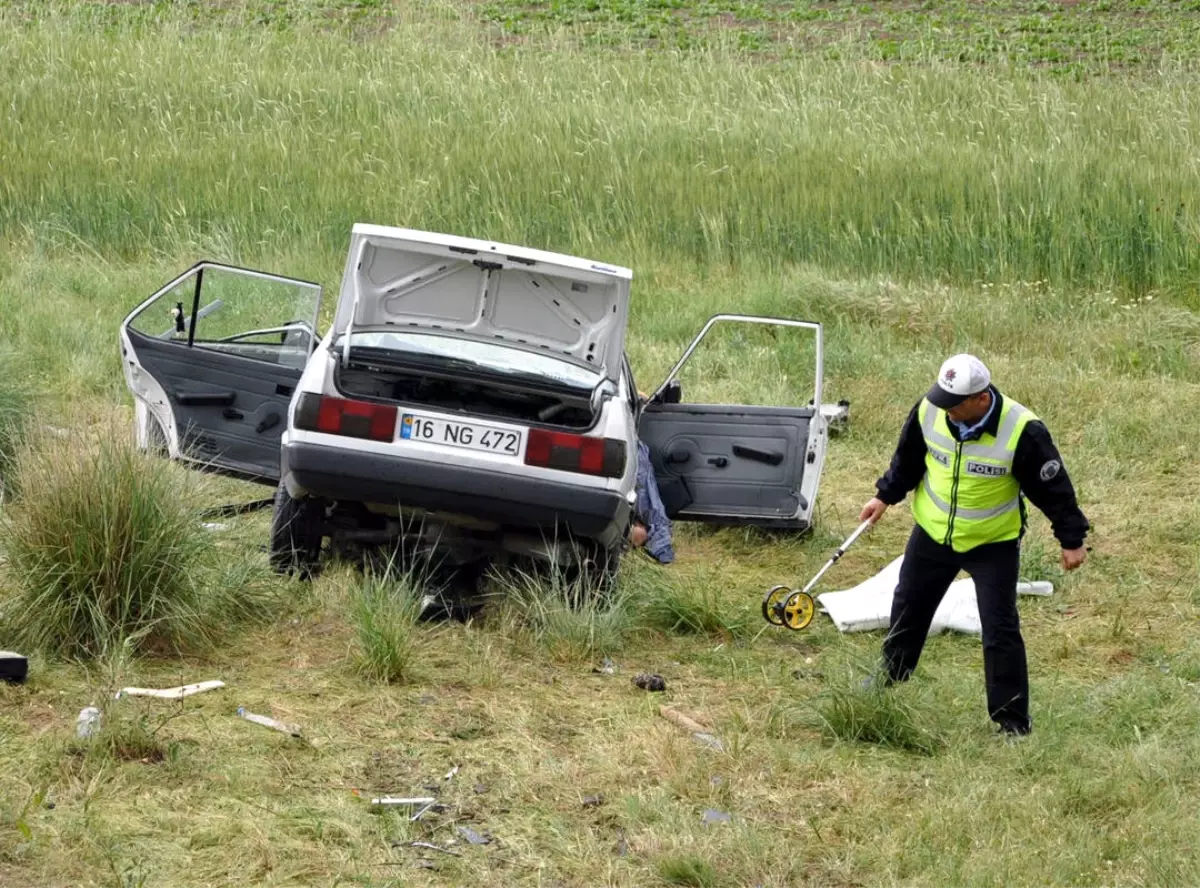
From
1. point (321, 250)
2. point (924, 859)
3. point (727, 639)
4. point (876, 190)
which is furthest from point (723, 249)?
point (924, 859)

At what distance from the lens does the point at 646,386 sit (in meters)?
11.9

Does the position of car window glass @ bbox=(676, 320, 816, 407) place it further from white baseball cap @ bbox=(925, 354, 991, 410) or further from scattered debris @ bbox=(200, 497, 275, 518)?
white baseball cap @ bbox=(925, 354, 991, 410)

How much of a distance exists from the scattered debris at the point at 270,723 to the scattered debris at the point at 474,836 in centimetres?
89

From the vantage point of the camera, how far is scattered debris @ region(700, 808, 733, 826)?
5160 mm

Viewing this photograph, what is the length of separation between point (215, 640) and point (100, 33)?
17684 millimetres

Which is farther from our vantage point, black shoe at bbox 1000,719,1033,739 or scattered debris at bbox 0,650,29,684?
black shoe at bbox 1000,719,1033,739

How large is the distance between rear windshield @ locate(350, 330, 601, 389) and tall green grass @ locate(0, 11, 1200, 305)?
25.1 ft

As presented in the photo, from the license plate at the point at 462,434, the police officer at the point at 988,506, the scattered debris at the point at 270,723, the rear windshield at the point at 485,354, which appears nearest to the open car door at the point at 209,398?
the rear windshield at the point at 485,354

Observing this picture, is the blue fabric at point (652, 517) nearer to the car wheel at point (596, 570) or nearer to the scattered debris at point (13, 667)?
the car wheel at point (596, 570)

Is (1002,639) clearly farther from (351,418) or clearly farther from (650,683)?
(351,418)

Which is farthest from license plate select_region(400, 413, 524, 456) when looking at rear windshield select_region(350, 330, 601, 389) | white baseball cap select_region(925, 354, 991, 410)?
white baseball cap select_region(925, 354, 991, 410)

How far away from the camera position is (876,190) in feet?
50.5

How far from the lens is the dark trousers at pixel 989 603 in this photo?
6.08 metres

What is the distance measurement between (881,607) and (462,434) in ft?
7.49
